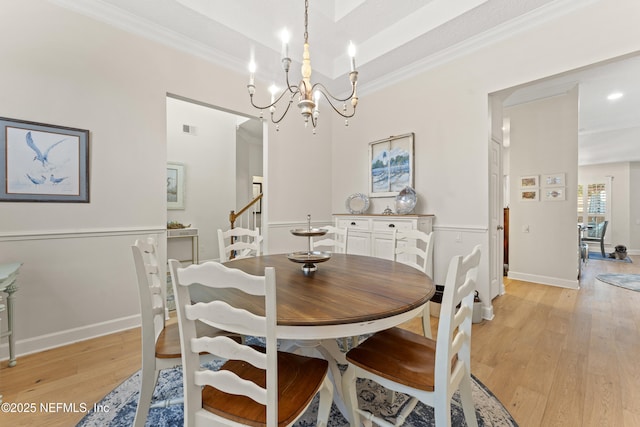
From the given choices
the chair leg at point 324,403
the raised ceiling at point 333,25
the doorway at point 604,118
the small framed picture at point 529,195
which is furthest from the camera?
the small framed picture at point 529,195

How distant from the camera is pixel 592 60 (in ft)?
7.18

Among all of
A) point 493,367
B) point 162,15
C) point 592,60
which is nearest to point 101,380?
point 493,367

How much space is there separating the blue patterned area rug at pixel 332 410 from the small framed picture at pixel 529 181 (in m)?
3.68

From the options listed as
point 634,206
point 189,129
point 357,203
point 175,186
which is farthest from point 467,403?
point 634,206

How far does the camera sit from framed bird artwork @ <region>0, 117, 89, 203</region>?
2.02 metres

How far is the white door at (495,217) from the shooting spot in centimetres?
295

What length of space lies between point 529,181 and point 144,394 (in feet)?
17.3

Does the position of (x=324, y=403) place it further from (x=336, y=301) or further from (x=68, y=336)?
(x=68, y=336)

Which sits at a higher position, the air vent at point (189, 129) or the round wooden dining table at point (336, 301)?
the air vent at point (189, 129)

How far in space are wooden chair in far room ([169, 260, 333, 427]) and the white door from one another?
9.19 ft

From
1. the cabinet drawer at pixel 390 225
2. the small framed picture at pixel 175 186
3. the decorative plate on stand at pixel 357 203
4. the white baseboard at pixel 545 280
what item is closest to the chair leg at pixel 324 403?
the cabinet drawer at pixel 390 225

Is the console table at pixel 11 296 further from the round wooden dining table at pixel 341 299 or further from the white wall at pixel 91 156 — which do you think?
the round wooden dining table at pixel 341 299

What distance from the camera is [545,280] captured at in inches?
158

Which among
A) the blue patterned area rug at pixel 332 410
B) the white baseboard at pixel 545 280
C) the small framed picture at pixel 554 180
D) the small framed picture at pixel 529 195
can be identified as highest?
the small framed picture at pixel 554 180
